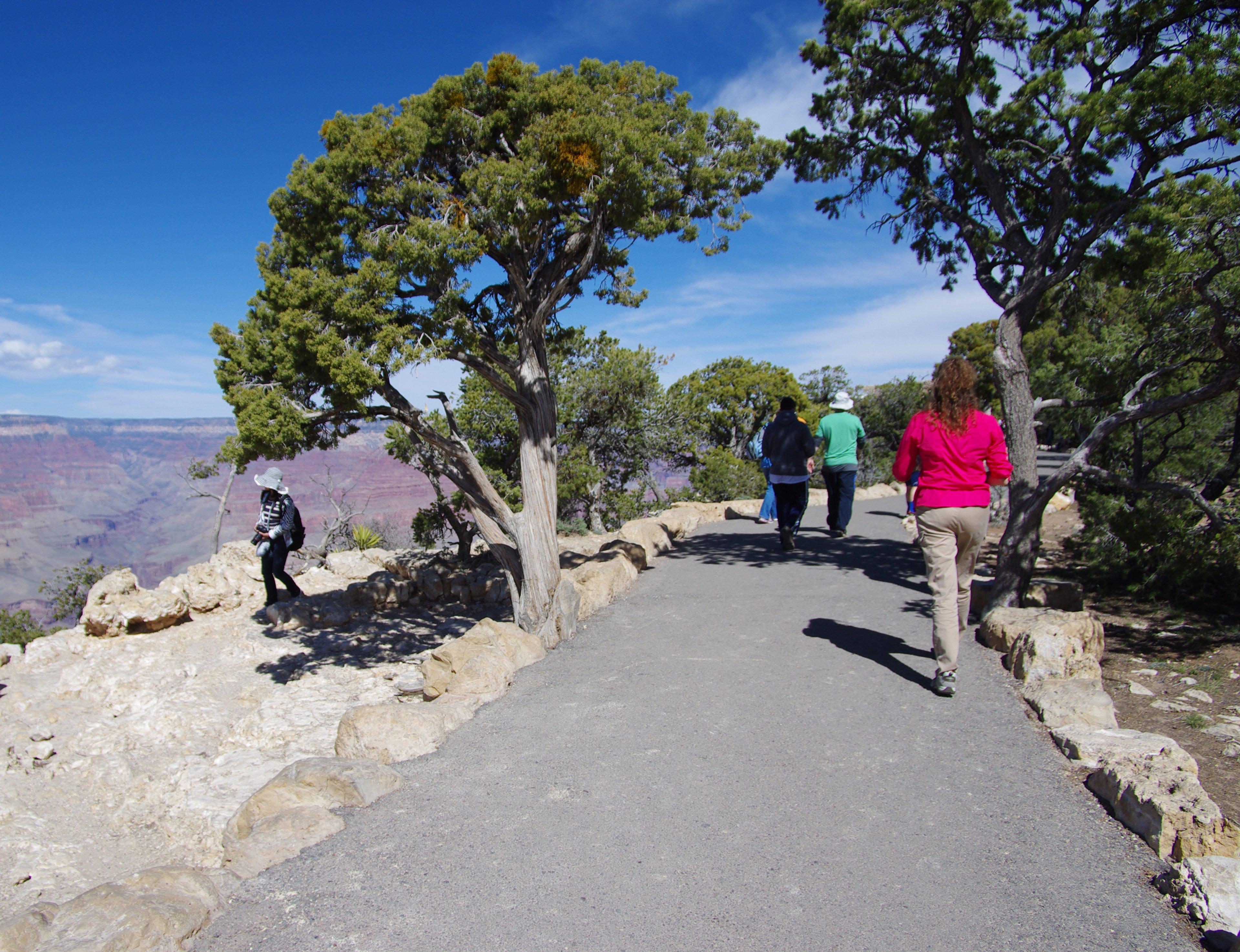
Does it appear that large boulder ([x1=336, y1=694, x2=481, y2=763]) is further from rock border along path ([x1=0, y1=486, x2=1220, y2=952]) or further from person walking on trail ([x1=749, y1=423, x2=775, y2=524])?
person walking on trail ([x1=749, y1=423, x2=775, y2=524])

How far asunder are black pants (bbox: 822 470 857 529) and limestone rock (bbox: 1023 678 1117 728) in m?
4.79

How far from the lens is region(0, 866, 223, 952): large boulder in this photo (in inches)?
91.4

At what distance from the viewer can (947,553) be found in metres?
4.25

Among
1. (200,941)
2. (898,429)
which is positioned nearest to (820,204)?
(200,941)

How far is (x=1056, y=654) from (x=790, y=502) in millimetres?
4555

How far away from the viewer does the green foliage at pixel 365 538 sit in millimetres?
15320

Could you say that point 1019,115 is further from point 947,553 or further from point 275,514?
point 275,514

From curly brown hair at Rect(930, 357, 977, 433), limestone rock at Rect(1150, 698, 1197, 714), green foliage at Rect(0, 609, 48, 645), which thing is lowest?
green foliage at Rect(0, 609, 48, 645)

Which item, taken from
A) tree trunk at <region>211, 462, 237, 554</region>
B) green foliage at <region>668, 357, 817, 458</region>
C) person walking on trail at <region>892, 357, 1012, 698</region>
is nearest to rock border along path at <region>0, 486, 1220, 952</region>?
person walking on trail at <region>892, 357, 1012, 698</region>

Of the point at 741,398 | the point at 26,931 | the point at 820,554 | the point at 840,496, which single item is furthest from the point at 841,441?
the point at 741,398

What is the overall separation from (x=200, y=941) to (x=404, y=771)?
1363mm

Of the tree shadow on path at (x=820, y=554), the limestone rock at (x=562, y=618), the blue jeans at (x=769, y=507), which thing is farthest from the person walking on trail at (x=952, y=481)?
the blue jeans at (x=769, y=507)

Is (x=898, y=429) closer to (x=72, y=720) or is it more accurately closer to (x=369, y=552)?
(x=369, y=552)

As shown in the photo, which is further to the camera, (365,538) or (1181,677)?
(365,538)
